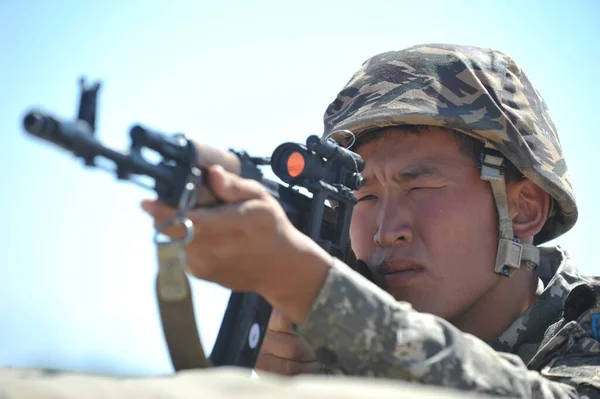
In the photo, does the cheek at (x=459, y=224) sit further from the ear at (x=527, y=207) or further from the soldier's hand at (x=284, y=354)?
the soldier's hand at (x=284, y=354)

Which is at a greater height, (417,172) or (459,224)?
(417,172)

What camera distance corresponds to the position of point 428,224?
4.51 metres

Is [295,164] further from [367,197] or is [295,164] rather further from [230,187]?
[367,197]

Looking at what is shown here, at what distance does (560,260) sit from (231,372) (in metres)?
3.32

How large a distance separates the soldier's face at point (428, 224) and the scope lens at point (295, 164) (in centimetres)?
104

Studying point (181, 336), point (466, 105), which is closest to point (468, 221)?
point (466, 105)

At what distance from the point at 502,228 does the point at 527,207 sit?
0.36 metres

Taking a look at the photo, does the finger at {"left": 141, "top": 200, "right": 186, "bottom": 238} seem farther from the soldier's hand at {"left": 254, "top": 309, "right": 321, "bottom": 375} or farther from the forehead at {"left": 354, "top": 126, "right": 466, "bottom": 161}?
the forehead at {"left": 354, "top": 126, "right": 466, "bottom": 161}

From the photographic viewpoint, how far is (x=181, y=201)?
8.88 ft

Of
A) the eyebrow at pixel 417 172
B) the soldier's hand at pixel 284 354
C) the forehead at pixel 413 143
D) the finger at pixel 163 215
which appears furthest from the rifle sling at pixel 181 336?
the forehead at pixel 413 143

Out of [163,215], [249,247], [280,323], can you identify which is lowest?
[280,323]

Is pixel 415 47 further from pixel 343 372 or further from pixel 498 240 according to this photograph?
pixel 343 372

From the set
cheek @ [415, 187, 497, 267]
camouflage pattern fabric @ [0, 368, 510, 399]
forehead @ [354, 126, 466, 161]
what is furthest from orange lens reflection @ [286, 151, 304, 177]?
camouflage pattern fabric @ [0, 368, 510, 399]

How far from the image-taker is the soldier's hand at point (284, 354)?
13.2 ft
